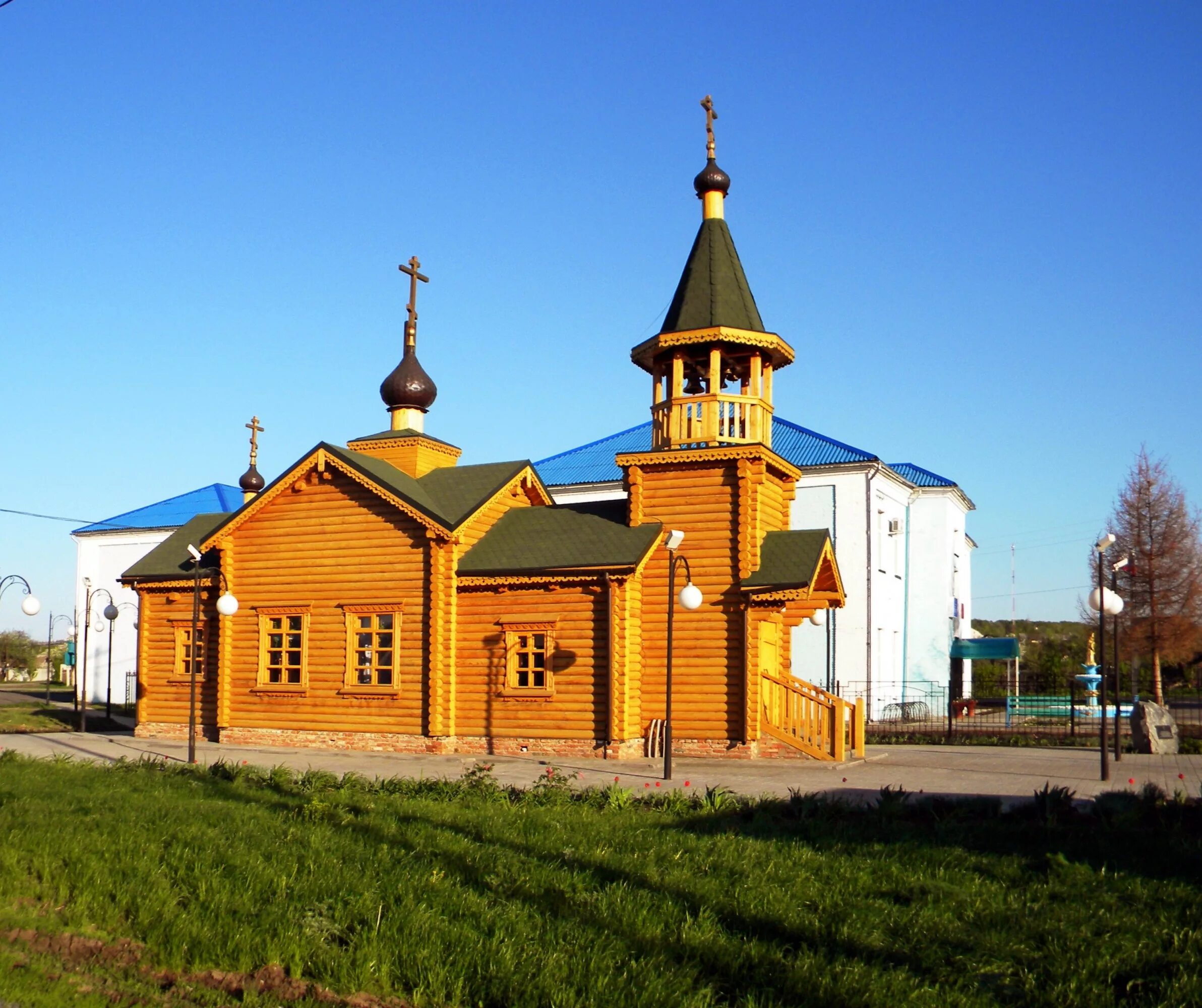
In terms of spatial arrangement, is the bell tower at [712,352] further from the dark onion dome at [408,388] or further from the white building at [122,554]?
the white building at [122,554]

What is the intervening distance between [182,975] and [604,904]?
2.57 m

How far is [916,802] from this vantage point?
11711 millimetres

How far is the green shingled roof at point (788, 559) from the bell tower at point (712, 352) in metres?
1.77

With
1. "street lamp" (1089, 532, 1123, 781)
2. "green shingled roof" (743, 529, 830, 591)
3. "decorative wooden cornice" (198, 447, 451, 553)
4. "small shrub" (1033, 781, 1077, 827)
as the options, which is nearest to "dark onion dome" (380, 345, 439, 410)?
"decorative wooden cornice" (198, 447, 451, 553)

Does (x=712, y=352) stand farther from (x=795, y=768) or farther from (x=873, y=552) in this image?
(x=873, y=552)

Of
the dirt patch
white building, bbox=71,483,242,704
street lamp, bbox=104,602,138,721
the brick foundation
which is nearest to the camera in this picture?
the dirt patch

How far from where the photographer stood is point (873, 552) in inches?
1378

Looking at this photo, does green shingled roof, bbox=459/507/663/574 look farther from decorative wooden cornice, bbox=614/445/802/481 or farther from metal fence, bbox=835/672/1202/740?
metal fence, bbox=835/672/1202/740

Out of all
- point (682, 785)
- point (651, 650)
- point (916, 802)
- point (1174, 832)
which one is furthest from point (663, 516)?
point (1174, 832)

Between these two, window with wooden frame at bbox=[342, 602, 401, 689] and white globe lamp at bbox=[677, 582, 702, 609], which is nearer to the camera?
white globe lamp at bbox=[677, 582, 702, 609]

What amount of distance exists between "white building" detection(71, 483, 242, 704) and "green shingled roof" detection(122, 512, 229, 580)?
17.1 m

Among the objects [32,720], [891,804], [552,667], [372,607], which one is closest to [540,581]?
[552,667]

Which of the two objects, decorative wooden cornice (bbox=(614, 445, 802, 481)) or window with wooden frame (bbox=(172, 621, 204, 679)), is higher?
decorative wooden cornice (bbox=(614, 445, 802, 481))

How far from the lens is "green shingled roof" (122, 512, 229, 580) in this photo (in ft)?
83.7
